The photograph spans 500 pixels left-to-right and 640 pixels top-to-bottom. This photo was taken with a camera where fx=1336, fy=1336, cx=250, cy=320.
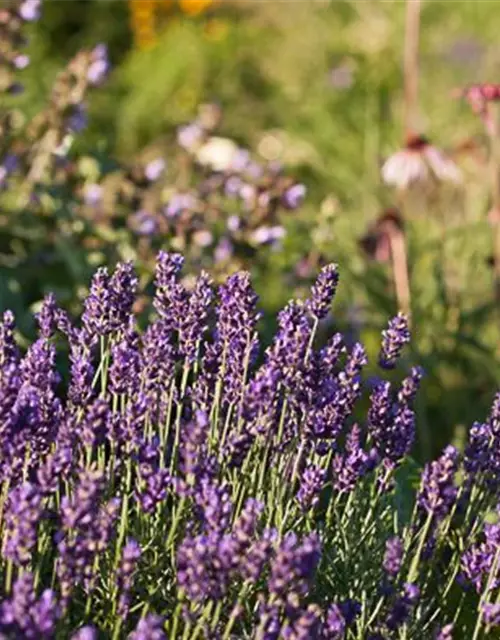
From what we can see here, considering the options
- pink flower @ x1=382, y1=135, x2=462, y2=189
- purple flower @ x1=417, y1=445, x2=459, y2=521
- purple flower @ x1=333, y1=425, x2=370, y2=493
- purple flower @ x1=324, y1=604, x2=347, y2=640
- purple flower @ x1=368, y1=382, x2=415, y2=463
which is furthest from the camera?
pink flower @ x1=382, y1=135, x2=462, y2=189

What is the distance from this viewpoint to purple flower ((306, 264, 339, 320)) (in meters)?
2.10

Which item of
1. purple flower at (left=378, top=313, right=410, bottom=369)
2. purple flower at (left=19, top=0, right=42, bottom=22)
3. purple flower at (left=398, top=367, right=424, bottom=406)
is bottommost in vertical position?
purple flower at (left=398, top=367, right=424, bottom=406)

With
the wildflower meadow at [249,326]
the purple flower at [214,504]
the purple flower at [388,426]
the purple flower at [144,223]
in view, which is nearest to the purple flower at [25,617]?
the wildflower meadow at [249,326]

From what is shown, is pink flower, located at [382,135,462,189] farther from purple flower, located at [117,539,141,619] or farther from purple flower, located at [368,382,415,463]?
purple flower, located at [117,539,141,619]

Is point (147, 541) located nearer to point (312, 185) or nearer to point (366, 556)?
point (366, 556)

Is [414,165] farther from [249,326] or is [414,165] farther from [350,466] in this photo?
[350,466]

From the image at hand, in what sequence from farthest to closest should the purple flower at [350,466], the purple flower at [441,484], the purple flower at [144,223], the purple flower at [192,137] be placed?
the purple flower at [192,137]
the purple flower at [144,223]
the purple flower at [350,466]
the purple flower at [441,484]

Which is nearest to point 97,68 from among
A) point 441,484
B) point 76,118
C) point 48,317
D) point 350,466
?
point 76,118

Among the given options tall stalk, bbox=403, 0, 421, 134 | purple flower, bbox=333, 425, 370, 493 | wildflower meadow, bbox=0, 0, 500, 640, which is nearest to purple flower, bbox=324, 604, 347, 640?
wildflower meadow, bbox=0, 0, 500, 640

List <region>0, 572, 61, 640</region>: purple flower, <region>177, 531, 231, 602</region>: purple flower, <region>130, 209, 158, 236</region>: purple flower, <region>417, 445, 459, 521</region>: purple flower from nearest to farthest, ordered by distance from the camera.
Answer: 1. <region>0, 572, 61, 640</region>: purple flower
2. <region>177, 531, 231, 602</region>: purple flower
3. <region>417, 445, 459, 521</region>: purple flower
4. <region>130, 209, 158, 236</region>: purple flower

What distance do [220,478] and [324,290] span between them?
34cm

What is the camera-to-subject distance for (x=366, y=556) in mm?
2070

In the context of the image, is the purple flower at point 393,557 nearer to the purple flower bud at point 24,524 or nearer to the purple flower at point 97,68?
the purple flower bud at point 24,524

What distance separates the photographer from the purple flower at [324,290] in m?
2.10
